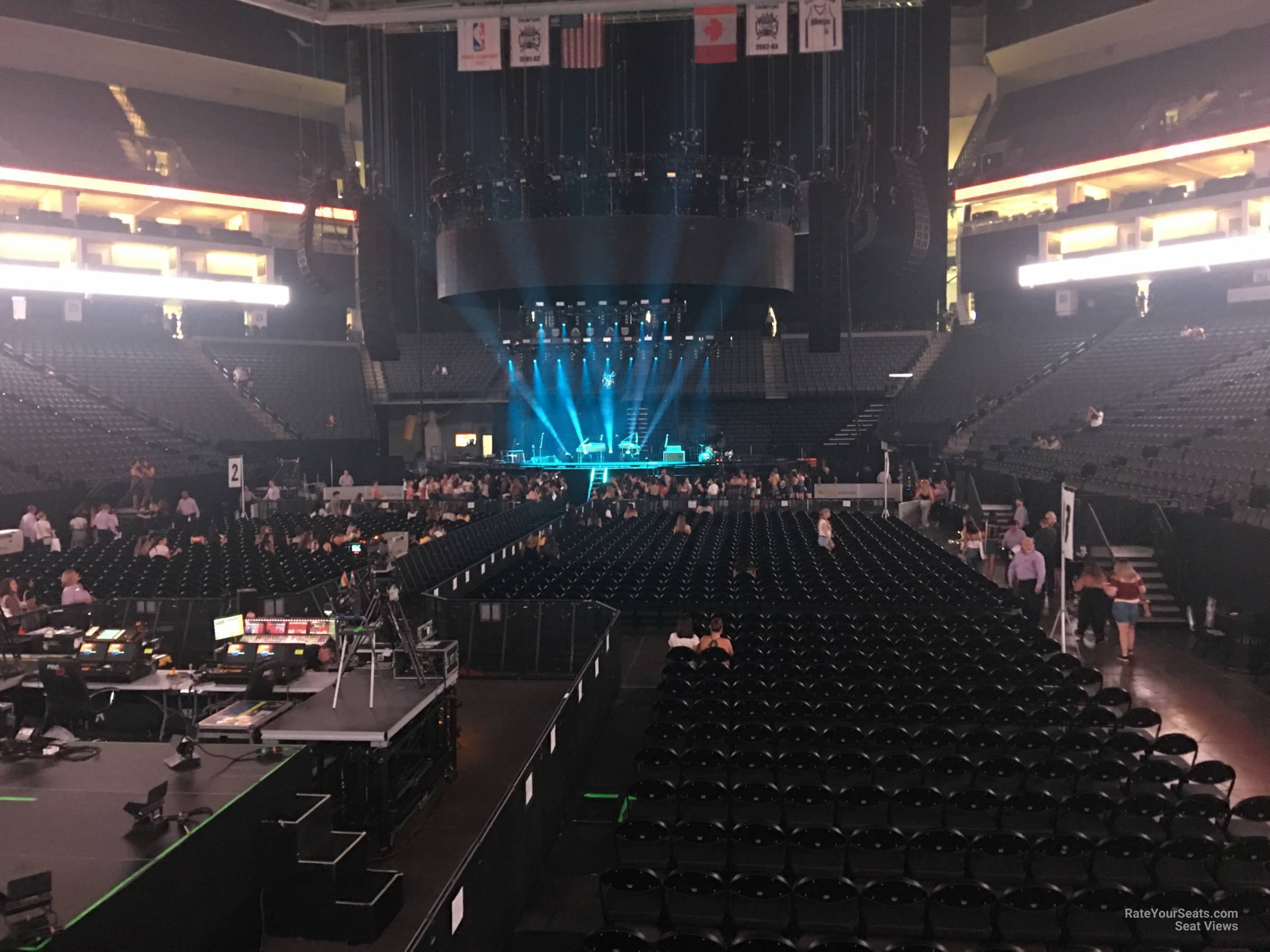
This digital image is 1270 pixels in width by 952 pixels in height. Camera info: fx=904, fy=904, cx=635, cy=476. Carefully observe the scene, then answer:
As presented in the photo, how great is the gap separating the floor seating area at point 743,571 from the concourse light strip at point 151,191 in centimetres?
1919

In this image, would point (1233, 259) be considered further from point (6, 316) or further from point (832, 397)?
point (6, 316)

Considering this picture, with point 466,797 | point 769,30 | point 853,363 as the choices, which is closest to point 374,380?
point 853,363

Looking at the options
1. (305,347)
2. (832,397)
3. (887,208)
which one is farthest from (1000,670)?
(305,347)

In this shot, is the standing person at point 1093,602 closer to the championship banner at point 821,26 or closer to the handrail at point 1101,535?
the handrail at point 1101,535

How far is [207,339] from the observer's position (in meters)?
34.8

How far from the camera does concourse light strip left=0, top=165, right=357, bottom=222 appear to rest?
31.1m

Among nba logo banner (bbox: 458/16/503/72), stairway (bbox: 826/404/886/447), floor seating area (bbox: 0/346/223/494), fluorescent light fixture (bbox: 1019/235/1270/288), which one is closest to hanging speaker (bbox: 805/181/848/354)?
nba logo banner (bbox: 458/16/503/72)

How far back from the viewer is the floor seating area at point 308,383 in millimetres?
33062

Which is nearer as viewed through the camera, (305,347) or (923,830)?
(923,830)

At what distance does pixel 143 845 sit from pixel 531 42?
62.6 feet

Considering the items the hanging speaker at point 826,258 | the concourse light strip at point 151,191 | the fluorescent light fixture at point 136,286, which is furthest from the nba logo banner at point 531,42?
the fluorescent light fixture at point 136,286

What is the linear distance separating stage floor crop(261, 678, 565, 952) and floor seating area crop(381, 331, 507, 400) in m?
24.4

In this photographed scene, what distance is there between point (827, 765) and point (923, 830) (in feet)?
3.19

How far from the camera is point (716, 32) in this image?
2077cm
